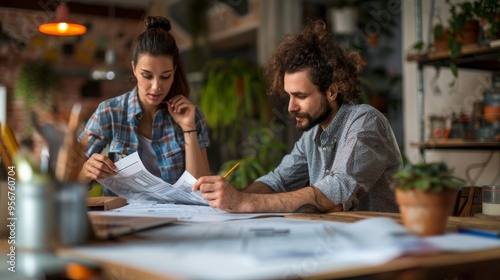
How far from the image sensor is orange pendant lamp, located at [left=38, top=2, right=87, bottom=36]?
281 centimetres

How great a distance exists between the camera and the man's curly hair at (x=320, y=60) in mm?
2004

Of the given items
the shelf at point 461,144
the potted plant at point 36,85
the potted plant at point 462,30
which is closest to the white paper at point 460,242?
the shelf at point 461,144

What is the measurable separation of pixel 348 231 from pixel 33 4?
6.04 meters

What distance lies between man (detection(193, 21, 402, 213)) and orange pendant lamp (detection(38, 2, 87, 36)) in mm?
1041

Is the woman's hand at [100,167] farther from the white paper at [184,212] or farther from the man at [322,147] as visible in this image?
the man at [322,147]

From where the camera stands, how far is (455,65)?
3260 millimetres

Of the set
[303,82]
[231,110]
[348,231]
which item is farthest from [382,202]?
[231,110]

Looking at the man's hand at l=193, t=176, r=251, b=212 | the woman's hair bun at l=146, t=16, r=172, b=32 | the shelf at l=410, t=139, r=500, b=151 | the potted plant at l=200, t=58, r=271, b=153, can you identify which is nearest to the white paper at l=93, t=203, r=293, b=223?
the man's hand at l=193, t=176, r=251, b=212

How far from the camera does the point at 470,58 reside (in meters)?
3.24

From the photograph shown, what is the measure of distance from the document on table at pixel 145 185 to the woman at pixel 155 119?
33cm

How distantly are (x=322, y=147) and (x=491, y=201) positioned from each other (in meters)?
0.57

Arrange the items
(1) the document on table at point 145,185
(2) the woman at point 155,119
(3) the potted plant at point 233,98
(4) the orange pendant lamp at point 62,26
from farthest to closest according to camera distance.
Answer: (3) the potted plant at point 233,98, (4) the orange pendant lamp at point 62,26, (2) the woman at point 155,119, (1) the document on table at point 145,185

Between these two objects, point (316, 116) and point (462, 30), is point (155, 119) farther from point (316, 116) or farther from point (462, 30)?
point (462, 30)

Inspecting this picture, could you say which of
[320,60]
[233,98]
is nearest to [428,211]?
[320,60]
